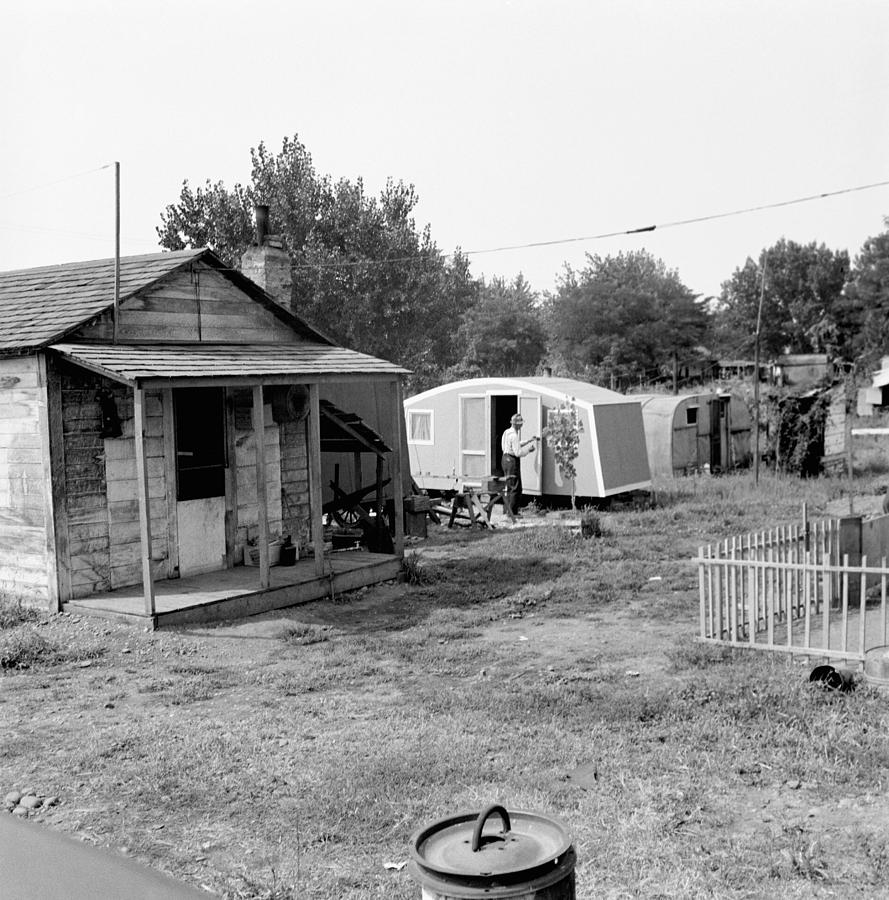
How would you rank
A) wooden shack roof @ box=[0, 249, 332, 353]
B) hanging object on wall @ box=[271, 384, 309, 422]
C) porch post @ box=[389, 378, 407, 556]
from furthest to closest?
1. porch post @ box=[389, 378, 407, 556]
2. hanging object on wall @ box=[271, 384, 309, 422]
3. wooden shack roof @ box=[0, 249, 332, 353]

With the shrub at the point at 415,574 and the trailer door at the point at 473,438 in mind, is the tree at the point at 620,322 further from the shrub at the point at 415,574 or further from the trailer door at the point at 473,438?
the shrub at the point at 415,574

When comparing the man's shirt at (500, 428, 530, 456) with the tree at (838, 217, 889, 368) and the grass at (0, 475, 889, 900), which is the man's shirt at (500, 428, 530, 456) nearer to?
the grass at (0, 475, 889, 900)

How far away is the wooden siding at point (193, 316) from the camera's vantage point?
39.3 ft

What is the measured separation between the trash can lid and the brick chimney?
42.4ft

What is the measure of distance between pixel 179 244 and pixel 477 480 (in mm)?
30995

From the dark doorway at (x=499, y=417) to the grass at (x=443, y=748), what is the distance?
10.5m

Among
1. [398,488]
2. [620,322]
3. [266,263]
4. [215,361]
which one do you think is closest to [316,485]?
[398,488]

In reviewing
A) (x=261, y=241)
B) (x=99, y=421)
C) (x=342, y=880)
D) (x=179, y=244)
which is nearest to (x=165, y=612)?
Result: (x=99, y=421)

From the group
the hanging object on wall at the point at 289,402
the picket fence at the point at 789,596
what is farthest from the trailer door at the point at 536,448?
the picket fence at the point at 789,596

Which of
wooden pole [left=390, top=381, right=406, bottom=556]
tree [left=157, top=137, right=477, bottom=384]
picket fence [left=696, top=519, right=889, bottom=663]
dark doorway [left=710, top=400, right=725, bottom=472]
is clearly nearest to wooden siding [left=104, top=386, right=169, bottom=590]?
wooden pole [left=390, top=381, right=406, bottom=556]

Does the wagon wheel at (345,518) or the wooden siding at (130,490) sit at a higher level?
the wooden siding at (130,490)

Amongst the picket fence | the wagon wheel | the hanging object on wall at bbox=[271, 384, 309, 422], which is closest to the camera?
the picket fence

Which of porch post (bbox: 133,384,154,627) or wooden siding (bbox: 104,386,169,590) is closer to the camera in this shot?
porch post (bbox: 133,384,154,627)

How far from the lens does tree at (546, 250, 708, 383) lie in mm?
68688
